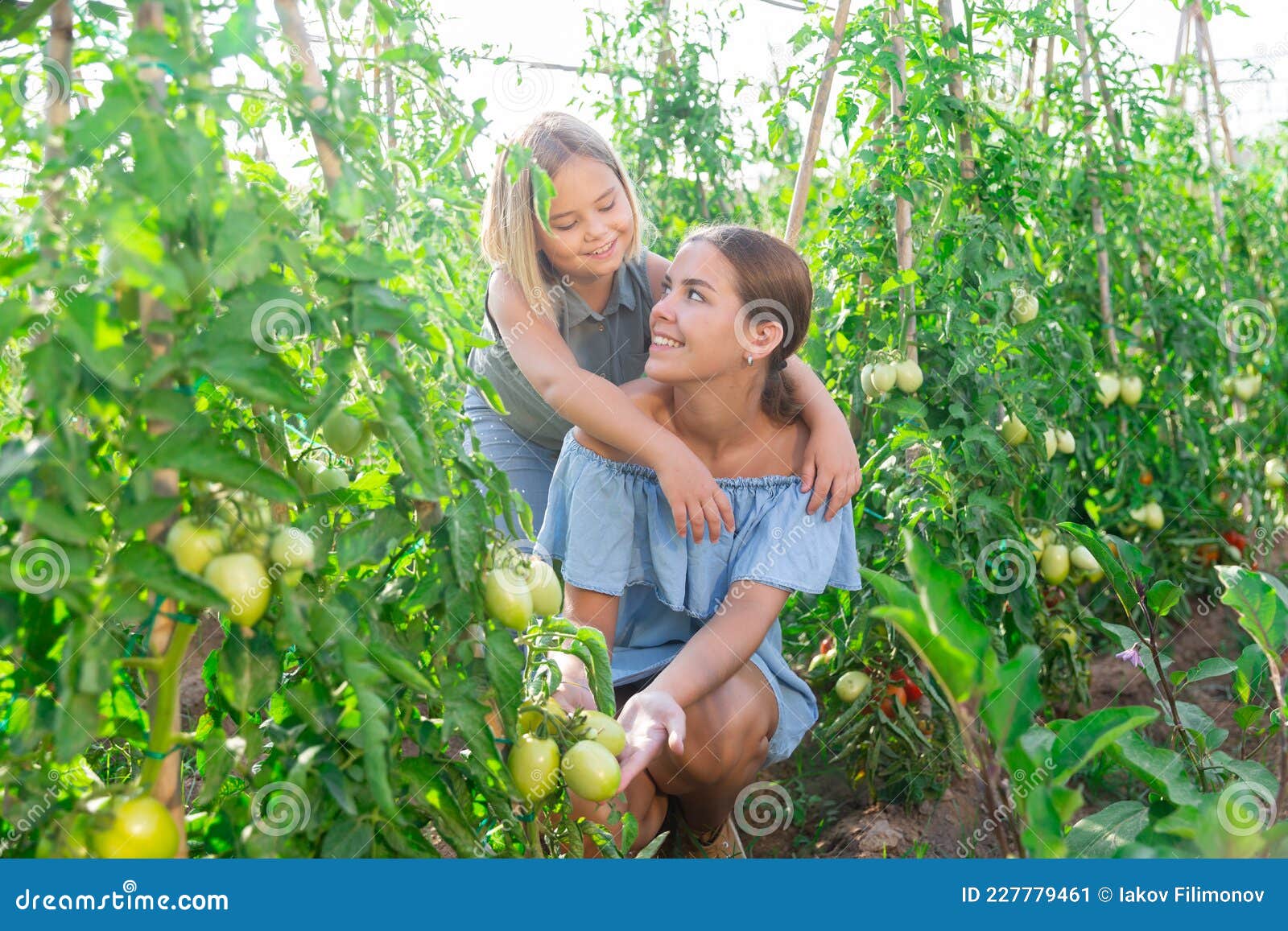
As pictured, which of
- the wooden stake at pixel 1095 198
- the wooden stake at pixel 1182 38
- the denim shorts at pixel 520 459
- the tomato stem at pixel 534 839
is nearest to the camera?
the tomato stem at pixel 534 839

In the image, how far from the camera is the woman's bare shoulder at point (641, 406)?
5.36 ft

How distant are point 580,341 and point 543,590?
0.95m

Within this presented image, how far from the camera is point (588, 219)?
5.91ft

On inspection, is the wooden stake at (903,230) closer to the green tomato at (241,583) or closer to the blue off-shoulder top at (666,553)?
the blue off-shoulder top at (666,553)

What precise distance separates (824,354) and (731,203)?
149cm

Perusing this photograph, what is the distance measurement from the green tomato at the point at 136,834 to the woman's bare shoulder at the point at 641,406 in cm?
88

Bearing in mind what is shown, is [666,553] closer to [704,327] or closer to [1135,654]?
[704,327]

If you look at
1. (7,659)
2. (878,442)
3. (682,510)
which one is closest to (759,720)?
(682,510)

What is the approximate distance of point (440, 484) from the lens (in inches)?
36.5

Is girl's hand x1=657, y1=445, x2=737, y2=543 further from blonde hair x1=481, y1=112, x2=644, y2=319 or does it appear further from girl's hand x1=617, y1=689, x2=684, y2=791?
blonde hair x1=481, y1=112, x2=644, y2=319

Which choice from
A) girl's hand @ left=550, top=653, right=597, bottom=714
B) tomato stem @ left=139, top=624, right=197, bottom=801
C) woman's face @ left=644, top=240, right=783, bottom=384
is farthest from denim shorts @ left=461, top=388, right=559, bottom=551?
tomato stem @ left=139, top=624, right=197, bottom=801

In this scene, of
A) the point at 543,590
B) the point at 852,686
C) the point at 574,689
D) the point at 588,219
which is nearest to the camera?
the point at 543,590

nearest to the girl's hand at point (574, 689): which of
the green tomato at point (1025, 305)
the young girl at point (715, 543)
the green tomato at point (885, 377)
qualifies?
the young girl at point (715, 543)

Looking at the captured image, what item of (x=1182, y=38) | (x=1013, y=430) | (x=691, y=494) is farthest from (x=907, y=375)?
(x=1182, y=38)
